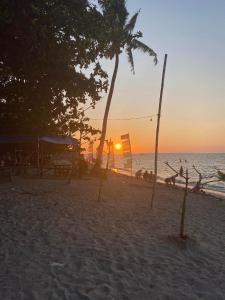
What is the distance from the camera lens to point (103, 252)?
8.42 meters

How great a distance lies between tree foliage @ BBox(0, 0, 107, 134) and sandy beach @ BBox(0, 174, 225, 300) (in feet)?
20.2

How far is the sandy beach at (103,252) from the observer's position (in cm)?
636

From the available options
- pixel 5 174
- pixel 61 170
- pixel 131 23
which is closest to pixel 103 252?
pixel 5 174

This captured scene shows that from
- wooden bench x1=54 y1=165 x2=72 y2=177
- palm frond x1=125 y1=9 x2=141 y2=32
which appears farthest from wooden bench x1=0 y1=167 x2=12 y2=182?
palm frond x1=125 y1=9 x2=141 y2=32

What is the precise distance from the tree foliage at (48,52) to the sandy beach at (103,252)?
20.2 ft

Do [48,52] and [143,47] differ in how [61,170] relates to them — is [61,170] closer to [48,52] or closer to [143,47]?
[48,52]

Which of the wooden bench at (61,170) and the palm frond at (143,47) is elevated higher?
the palm frond at (143,47)

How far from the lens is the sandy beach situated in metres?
6.36

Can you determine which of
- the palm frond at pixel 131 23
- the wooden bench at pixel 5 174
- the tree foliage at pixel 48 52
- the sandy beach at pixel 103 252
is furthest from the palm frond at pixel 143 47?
the sandy beach at pixel 103 252

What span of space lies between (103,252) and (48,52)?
10.3m

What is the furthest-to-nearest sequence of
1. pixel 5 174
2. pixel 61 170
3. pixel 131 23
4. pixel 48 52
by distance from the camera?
pixel 131 23 → pixel 61 170 → pixel 5 174 → pixel 48 52

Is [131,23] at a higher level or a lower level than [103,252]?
higher

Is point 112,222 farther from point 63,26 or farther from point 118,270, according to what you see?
point 63,26

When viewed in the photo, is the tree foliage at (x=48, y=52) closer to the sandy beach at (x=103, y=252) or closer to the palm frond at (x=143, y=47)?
the sandy beach at (x=103, y=252)
